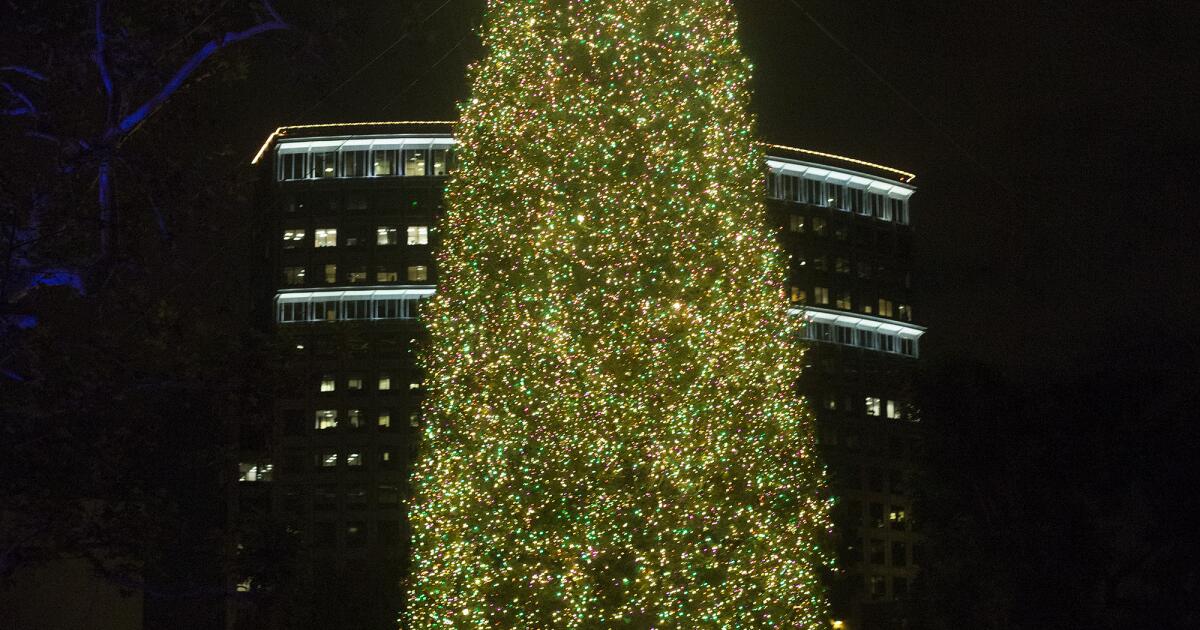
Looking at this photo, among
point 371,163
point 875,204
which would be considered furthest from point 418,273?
point 875,204

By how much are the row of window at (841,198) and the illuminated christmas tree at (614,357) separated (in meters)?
96.3

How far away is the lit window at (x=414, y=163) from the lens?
10506 centimetres

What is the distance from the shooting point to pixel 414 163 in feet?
346

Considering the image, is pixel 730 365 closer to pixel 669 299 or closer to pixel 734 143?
pixel 669 299

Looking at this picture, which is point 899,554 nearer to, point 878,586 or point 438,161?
point 878,586

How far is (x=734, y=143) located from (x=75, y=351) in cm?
795

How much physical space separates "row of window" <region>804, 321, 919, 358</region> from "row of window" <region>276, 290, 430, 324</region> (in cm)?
3392

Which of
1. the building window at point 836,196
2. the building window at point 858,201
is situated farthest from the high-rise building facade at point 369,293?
the building window at point 858,201

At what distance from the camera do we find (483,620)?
16.0 metres

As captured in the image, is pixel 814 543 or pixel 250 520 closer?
pixel 250 520

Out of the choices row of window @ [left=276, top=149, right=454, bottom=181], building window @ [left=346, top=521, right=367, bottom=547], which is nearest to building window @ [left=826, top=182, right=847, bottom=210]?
row of window @ [left=276, top=149, right=454, bottom=181]

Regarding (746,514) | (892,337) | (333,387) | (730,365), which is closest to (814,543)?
(746,514)

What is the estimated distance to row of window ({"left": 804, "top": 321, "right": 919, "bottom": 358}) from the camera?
4619 inches

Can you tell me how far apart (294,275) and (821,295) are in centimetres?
4333
